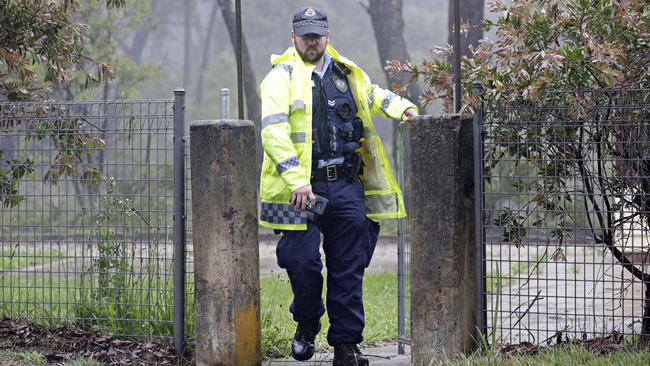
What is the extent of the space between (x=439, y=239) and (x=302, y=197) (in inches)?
33.0

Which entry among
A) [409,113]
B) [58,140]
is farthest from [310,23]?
[58,140]

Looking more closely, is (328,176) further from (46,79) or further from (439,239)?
(46,79)

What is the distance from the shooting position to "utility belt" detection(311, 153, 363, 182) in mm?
6480

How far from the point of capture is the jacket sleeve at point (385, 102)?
6707 millimetres

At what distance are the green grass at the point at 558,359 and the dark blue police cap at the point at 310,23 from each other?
6.74ft

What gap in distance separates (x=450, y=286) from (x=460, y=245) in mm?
244

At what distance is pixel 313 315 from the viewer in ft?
22.1

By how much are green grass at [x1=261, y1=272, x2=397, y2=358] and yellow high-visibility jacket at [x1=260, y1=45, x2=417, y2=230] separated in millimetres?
1152

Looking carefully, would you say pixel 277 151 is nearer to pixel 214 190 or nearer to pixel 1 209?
pixel 214 190

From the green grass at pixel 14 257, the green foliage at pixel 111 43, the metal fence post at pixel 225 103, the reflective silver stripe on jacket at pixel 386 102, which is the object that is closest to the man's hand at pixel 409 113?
the reflective silver stripe on jacket at pixel 386 102

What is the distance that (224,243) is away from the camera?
6.54 m

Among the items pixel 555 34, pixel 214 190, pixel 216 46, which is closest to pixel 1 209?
pixel 214 190

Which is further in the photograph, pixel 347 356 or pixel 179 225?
pixel 179 225

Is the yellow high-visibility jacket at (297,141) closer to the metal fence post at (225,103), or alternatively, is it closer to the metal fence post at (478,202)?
the metal fence post at (225,103)
